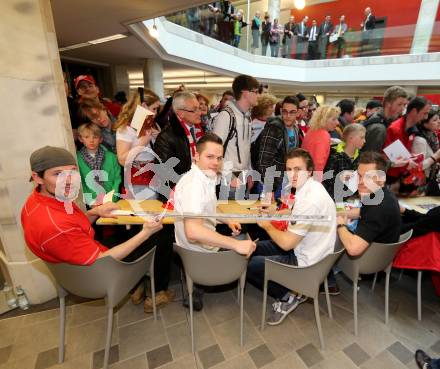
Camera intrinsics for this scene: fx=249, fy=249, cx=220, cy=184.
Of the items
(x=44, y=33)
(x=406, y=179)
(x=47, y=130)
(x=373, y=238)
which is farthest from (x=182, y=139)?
(x=406, y=179)

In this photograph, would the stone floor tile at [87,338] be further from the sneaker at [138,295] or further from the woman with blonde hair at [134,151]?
the woman with blonde hair at [134,151]

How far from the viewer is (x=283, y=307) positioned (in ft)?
7.00

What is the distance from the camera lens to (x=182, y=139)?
7.86 feet

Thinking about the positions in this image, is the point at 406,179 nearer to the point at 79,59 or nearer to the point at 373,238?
the point at 373,238

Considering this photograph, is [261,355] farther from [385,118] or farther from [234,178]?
[385,118]

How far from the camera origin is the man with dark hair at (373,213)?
176 centimetres

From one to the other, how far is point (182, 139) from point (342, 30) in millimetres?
11625

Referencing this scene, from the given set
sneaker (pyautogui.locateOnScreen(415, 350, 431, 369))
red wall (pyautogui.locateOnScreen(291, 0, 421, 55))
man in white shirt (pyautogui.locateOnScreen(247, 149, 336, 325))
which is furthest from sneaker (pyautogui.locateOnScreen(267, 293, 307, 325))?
red wall (pyautogui.locateOnScreen(291, 0, 421, 55))

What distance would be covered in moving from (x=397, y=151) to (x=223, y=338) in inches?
103

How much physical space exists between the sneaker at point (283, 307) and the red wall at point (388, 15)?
11.5m

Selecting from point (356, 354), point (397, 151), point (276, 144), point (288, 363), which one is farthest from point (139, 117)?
point (397, 151)

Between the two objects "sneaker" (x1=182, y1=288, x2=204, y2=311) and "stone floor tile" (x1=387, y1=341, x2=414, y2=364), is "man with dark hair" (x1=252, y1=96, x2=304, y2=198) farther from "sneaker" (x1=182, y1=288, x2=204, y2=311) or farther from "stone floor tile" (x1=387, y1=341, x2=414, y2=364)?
"stone floor tile" (x1=387, y1=341, x2=414, y2=364)

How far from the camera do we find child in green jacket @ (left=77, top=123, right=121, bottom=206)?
2.38 metres

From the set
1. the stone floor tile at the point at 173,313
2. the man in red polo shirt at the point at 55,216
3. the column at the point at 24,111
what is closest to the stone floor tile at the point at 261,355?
the stone floor tile at the point at 173,313
